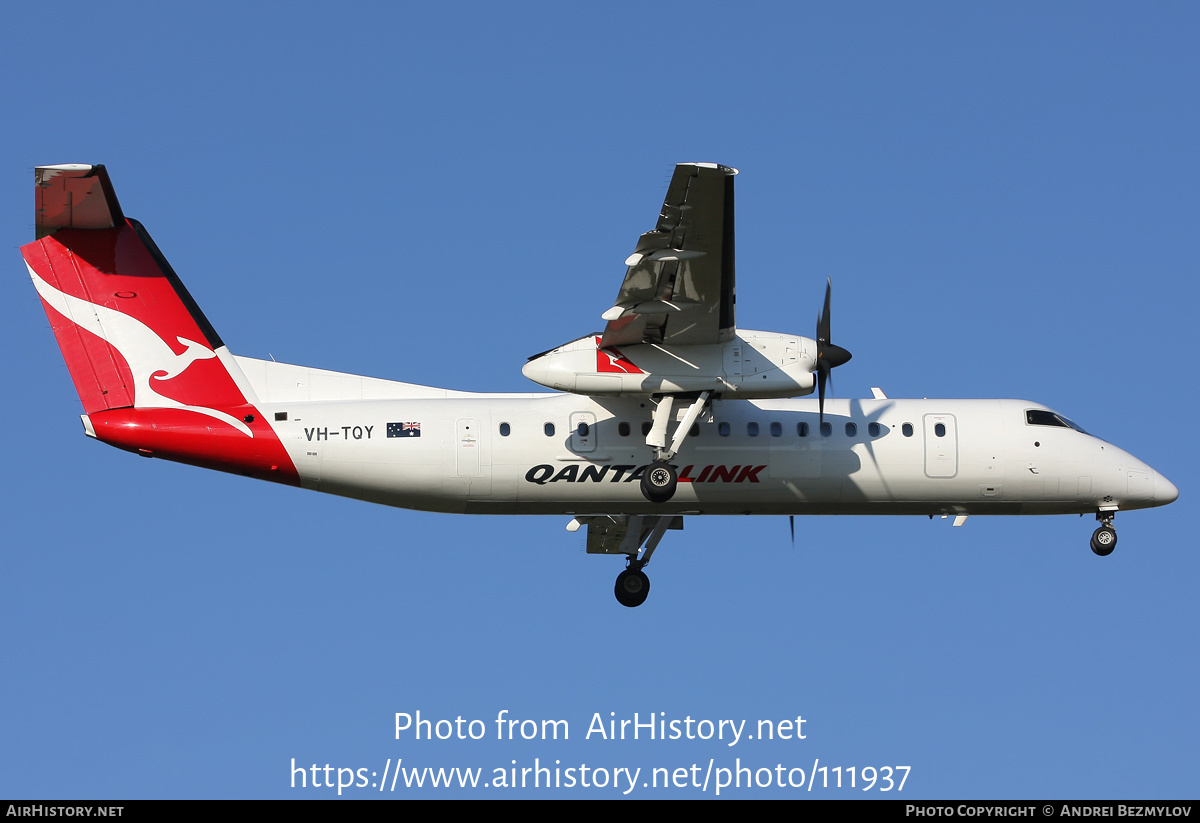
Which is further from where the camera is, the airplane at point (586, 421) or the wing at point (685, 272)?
the airplane at point (586, 421)

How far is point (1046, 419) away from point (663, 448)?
6613 millimetres

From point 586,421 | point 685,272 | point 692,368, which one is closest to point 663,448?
point 692,368

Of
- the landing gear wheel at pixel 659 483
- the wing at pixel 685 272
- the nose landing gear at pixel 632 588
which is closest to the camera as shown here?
the wing at pixel 685 272

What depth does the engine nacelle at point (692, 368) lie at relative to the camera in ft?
68.3

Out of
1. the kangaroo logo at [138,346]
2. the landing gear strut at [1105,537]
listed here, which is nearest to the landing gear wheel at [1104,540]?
the landing gear strut at [1105,537]

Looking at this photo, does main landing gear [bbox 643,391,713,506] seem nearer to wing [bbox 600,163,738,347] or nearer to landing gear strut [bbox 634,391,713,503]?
landing gear strut [bbox 634,391,713,503]

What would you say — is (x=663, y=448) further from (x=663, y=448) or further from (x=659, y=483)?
(x=659, y=483)

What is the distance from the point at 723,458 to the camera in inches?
872

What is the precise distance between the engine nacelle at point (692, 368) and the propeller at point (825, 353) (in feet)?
0.52

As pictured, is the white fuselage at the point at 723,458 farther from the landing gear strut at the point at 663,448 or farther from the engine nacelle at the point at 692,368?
the engine nacelle at the point at 692,368

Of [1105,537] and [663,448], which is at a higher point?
[663,448]

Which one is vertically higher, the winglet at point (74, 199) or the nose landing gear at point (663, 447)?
the winglet at point (74, 199)
